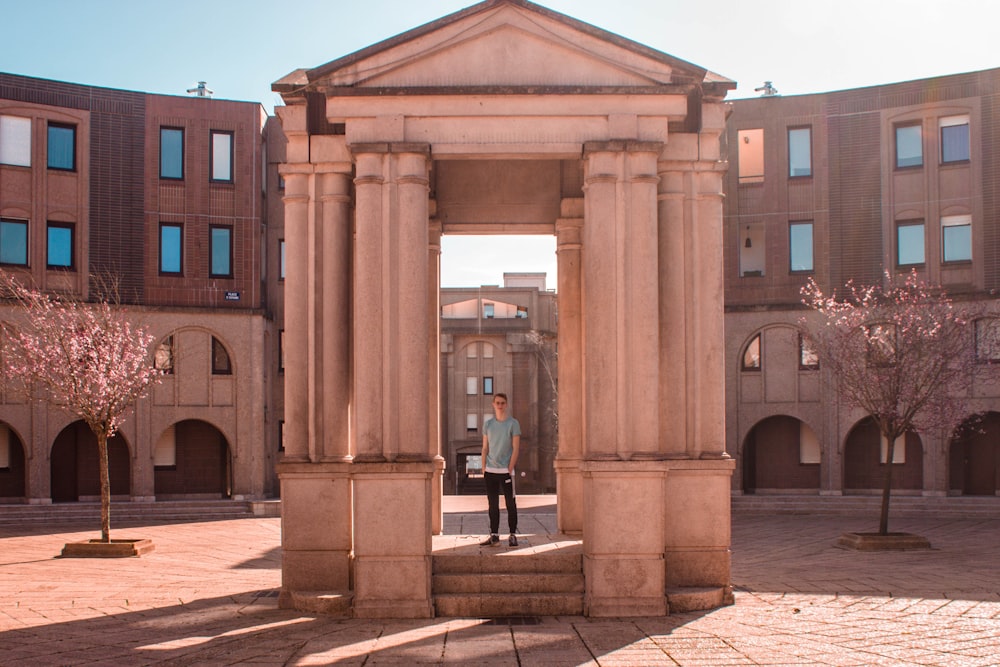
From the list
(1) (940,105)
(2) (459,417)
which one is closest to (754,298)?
(1) (940,105)

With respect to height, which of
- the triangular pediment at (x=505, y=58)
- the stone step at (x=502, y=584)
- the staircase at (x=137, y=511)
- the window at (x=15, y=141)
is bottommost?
the staircase at (x=137, y=511)

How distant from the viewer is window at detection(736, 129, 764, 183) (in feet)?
122

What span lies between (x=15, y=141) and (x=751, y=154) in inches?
905

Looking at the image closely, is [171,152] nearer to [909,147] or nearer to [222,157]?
[222,157]

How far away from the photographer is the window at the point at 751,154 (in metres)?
37.2

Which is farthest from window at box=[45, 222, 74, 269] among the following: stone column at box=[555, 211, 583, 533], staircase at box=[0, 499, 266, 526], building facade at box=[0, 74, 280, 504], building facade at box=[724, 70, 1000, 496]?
stone column at box=[555, 211, 583, 533]

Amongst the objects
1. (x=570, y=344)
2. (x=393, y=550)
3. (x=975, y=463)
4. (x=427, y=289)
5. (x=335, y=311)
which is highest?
(x=427, y=289)

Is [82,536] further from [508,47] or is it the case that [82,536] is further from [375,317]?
[508,47]

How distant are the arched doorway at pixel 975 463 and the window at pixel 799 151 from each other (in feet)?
31.8

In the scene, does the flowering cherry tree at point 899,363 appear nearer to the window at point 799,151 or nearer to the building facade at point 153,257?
the window at point 799,151

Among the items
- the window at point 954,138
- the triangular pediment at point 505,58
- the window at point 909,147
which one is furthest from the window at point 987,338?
the triangular pediment at point 505,58

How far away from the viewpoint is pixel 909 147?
35312 mm

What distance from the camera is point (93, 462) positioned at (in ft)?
117

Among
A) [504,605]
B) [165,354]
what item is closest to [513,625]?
[504,605]
